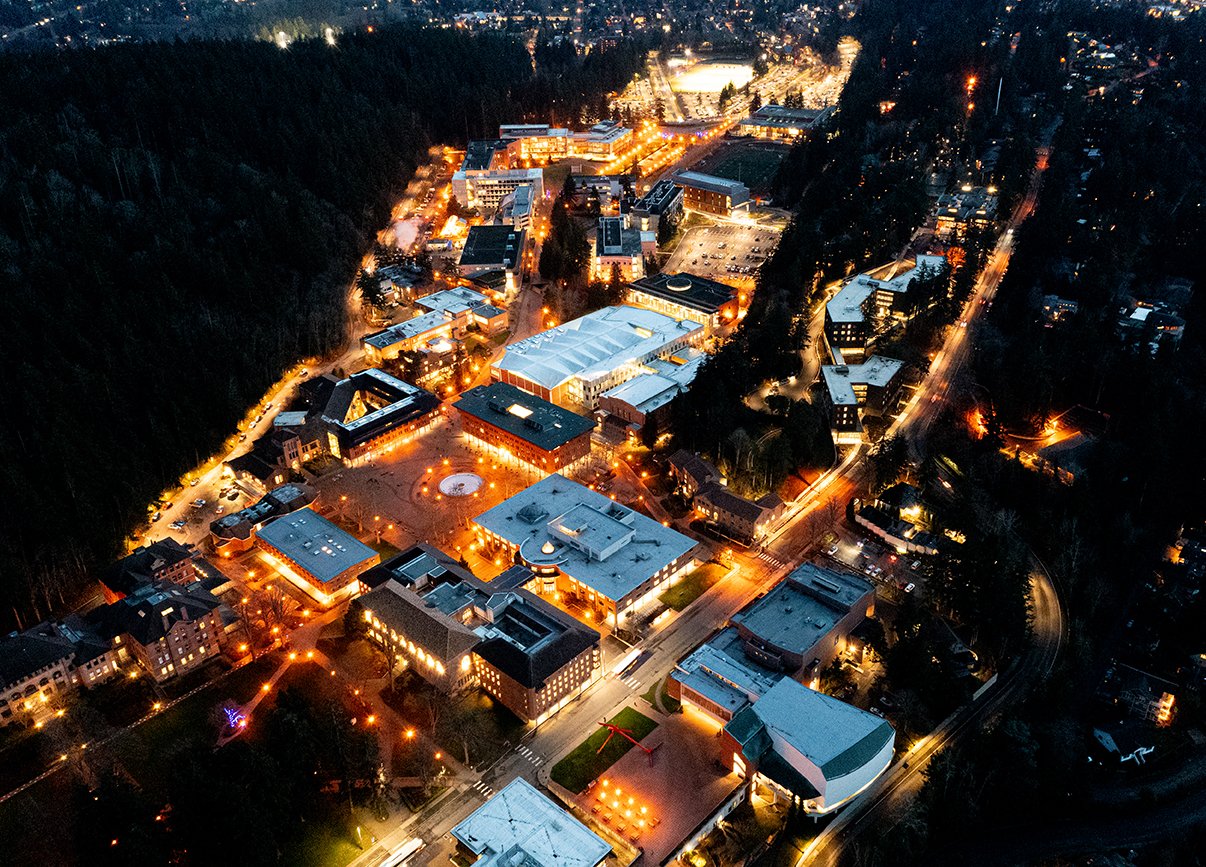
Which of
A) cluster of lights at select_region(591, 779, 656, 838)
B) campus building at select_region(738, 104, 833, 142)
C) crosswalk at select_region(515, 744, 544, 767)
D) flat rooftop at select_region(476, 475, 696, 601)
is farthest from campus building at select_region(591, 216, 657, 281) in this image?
cluster of lights at select_region(591, 779, 656, 838)

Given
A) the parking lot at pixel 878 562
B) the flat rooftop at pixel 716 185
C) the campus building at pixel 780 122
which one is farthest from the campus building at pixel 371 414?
the campus building at pixel 780 122

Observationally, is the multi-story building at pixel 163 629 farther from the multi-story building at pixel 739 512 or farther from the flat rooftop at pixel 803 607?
the multi-story building at pixel 739 512

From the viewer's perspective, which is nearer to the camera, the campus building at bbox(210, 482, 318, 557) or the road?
the road

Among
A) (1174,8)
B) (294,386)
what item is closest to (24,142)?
(294,386)

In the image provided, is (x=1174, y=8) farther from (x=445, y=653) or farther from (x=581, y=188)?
(x=445, y=653)

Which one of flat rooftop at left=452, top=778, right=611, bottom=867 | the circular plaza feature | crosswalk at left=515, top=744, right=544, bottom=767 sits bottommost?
crosswalk at left=515, top=744, right=544, bottom=767

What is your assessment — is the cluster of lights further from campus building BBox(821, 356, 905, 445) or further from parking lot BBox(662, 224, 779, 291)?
parking lot BBox(662, 224, 779, 291)
